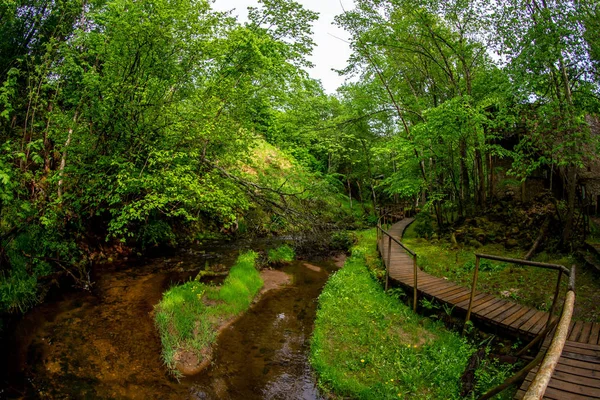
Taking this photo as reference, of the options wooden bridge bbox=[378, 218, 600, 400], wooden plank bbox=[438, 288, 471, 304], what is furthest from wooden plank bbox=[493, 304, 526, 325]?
wooden plank bbox=[438, 288, 471, 304]

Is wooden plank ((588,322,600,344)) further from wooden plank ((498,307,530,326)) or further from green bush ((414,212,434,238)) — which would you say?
green bush ((414,212,434,238))

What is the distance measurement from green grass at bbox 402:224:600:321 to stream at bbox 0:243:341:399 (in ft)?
16.5

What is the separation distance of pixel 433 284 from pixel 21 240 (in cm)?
1219

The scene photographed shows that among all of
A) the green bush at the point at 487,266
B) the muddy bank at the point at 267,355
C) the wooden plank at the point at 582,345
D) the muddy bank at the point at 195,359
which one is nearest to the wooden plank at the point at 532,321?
the wooden plank at the point at 582,345

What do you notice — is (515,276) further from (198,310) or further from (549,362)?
(198,310)

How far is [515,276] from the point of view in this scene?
9.86 meters

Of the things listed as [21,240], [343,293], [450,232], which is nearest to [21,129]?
[21,240]

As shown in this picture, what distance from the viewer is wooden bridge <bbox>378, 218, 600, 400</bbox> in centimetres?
387

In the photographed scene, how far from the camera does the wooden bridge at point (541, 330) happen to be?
3867 mm

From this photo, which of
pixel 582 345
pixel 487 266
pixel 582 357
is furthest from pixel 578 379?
pixel 487 266

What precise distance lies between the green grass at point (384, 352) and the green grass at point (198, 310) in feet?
8.44

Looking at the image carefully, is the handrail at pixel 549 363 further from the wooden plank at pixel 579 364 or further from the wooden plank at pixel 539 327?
the wooden plank at pixel 539 327

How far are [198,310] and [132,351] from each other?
1925mm

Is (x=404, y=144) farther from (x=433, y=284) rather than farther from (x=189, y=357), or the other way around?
(x=189, y=357)
